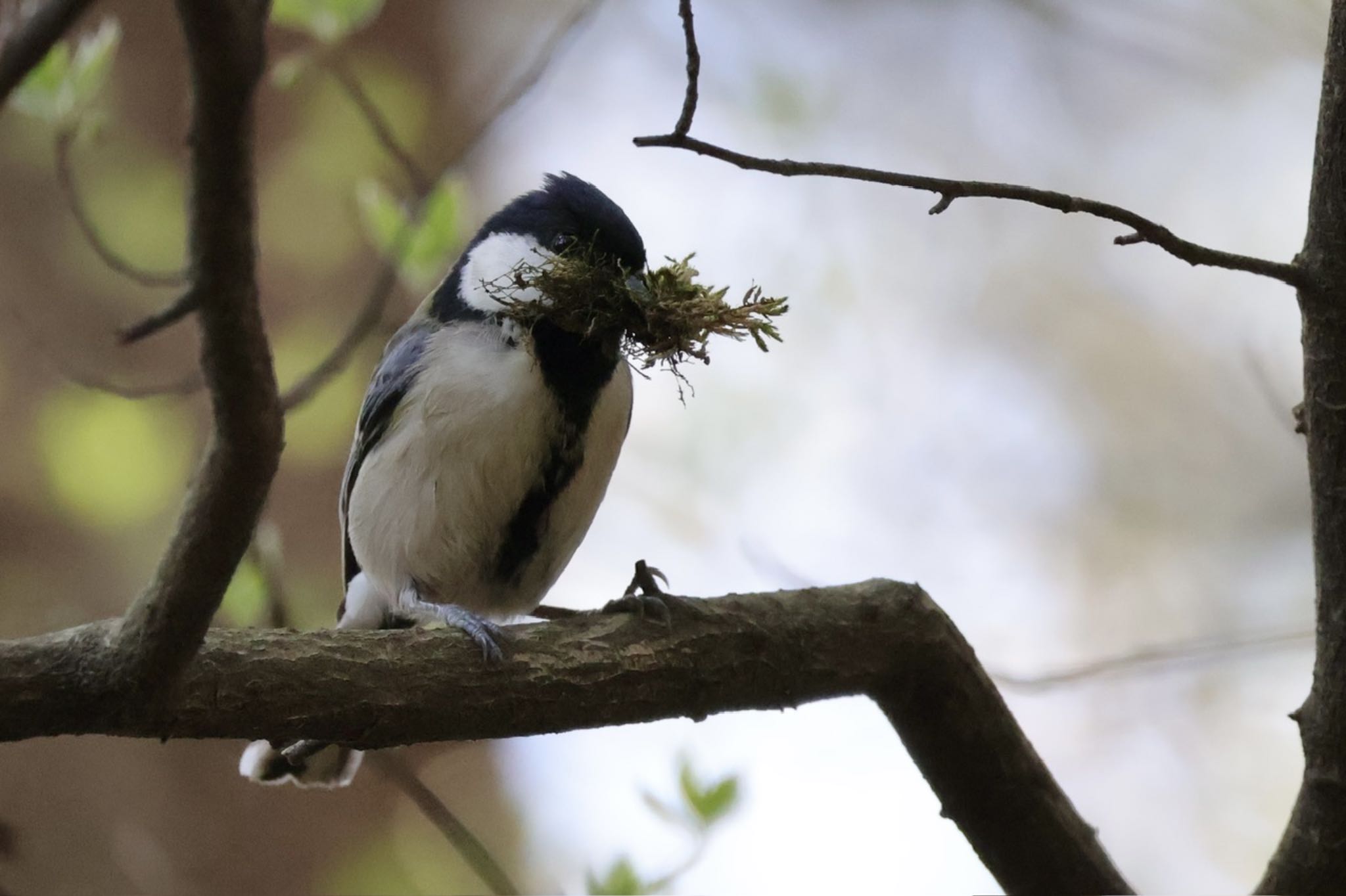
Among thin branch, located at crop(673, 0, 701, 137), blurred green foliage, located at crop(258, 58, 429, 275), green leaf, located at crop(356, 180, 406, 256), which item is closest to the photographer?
thin branch, located at crop(673, 0, 701, 137)

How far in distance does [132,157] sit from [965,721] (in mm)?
Answer: 2070

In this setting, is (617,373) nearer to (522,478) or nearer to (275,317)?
(522,478)

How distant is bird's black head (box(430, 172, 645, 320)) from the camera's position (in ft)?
5.26

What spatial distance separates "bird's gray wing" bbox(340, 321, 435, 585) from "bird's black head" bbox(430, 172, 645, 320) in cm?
7

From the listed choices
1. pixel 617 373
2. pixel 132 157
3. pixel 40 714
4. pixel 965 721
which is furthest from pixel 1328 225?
pixel 132 157

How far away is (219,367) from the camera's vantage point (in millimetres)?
804

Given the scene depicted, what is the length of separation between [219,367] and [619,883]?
2.85 ft

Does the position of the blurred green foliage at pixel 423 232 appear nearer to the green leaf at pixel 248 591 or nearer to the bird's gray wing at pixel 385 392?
the bird's gray wing at pixel 385 392

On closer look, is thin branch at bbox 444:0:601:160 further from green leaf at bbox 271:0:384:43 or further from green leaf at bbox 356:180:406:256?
green leaf at bbox 271:0:384:43

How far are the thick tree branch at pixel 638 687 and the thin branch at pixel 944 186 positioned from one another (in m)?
0.56

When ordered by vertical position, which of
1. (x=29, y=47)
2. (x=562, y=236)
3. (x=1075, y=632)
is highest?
(x=1075, y=632)

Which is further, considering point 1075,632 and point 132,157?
point 1075,632

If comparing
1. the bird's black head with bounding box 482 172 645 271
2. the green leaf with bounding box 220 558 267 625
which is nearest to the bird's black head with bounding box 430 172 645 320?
the bird's black head with bounding box 482 172 645 271

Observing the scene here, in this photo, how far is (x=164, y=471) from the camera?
2371 millimetres
